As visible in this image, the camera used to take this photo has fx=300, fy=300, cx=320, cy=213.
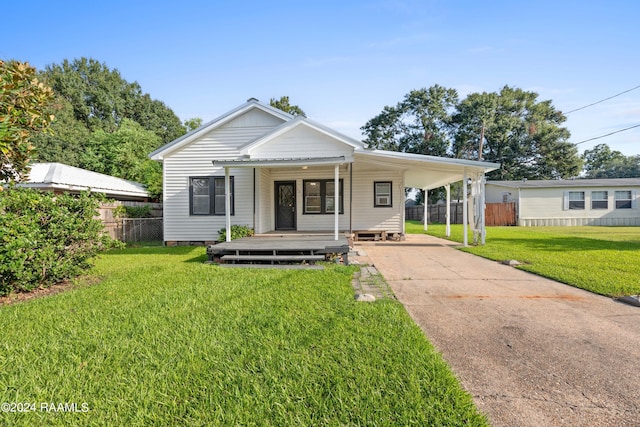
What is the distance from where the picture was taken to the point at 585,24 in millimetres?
10266

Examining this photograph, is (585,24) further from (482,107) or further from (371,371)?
(482,107)

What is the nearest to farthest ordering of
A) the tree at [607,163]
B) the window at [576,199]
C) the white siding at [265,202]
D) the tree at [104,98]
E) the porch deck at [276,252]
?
the porch deck at [276,252]
the white siding at [265,202]
the window at [576,199]
the tree at [104,98]
the tree at [607,163]

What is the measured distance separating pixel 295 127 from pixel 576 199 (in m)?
22.8

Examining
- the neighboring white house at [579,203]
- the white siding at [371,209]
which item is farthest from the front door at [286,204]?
the neighboring white house at [579,203]

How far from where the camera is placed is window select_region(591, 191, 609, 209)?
2142cm

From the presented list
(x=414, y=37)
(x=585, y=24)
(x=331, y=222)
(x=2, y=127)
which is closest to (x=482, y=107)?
(x=585, y=24)

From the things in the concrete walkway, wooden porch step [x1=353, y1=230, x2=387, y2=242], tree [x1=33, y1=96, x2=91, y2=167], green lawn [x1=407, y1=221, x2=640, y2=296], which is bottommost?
the concrete walkway

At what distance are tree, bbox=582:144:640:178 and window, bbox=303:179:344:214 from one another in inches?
2376

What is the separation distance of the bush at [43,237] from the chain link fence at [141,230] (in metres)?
8.20

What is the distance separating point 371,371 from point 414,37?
1077cm

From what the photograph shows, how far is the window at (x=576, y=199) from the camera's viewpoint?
21625 millimetres

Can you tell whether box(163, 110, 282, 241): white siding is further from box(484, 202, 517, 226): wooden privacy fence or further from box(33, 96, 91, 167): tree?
box(33, 96, 91, 167): tree

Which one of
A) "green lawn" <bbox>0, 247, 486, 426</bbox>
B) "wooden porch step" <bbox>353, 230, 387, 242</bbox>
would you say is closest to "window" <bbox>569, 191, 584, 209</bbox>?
"wooden porch step" <bbox>353, 230, 387, 242</bbox>

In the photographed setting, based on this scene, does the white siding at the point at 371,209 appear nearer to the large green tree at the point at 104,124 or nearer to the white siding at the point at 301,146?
the white siding at the point at 301,146
